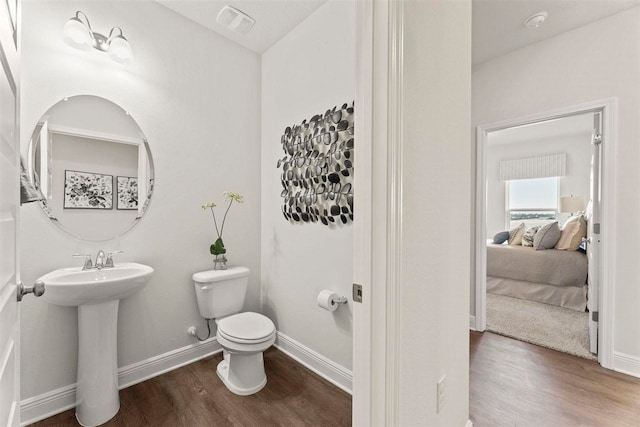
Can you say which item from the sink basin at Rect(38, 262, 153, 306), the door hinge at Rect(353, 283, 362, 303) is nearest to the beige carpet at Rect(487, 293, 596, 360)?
the door hinge at Rect(353, 283, 362, 303)

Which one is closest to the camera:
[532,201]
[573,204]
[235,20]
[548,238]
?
[235,20]

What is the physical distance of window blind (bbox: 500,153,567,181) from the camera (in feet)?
17.5

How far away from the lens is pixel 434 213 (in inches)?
42.8

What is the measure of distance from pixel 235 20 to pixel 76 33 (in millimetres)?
984

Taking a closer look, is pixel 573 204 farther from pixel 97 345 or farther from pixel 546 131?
pixel 97 345

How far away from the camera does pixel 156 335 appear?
6.64 ft

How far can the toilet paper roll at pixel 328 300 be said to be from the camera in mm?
1865

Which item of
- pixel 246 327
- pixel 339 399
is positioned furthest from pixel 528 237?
pixel 246 327

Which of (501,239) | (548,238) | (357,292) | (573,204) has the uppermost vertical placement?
(573,204)

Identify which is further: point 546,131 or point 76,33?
point 546,131

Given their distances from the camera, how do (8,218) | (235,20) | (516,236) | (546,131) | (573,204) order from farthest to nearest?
(546,131)
(573,204)
(516,236)
(235,20)
(8,218)

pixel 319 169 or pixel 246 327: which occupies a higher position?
pixel 319 169

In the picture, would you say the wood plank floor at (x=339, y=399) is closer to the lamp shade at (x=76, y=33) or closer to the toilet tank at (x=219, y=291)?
the toilet tank at (x=219, y=291)

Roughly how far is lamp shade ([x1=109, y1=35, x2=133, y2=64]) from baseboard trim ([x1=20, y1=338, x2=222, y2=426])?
1973 mm
